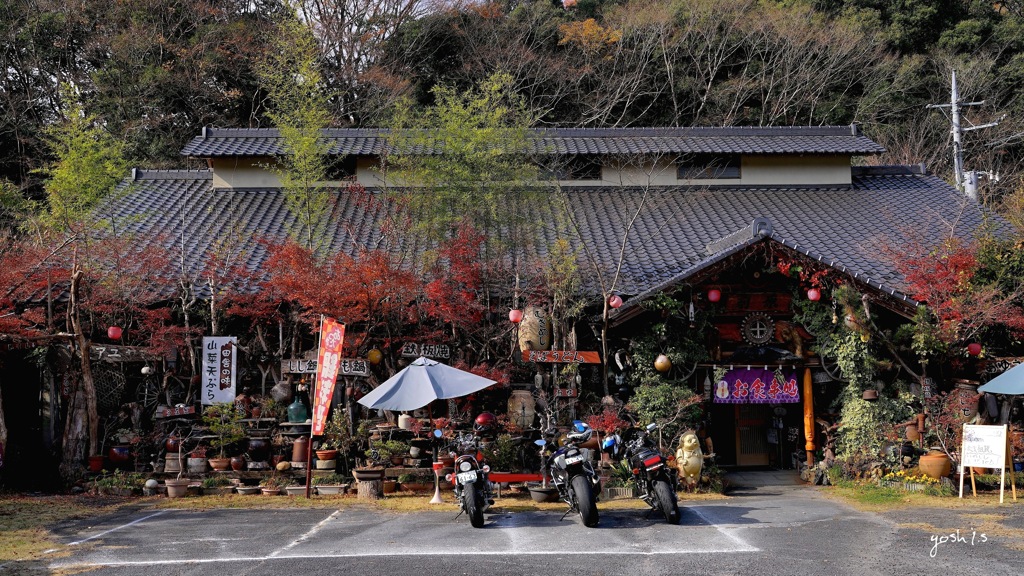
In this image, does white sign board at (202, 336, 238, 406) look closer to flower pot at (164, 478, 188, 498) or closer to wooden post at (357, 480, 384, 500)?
flower pot at (164, 478, 188, 498)

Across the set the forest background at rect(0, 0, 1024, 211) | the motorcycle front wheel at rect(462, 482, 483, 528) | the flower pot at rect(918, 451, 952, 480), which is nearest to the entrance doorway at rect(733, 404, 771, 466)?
the flower pot at rect(918, 451, 952, 480)

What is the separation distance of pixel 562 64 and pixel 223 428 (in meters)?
16.8

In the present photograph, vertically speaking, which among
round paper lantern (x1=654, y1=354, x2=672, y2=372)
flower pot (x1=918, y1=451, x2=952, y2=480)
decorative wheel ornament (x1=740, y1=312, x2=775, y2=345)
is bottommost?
flower pot (x1=918, y1=451, x2=952, y2=480)

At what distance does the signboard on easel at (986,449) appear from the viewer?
11.0m

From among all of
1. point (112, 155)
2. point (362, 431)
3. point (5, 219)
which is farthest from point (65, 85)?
point (5, 219)

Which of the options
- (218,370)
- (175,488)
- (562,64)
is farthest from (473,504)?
(562,64)

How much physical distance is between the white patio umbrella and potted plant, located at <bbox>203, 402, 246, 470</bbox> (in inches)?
109

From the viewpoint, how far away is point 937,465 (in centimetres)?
1184

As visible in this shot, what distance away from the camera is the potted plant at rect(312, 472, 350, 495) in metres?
11.9

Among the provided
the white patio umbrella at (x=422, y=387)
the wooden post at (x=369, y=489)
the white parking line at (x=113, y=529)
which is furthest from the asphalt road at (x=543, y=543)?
the white patio umbrella at (x=422, y=387)

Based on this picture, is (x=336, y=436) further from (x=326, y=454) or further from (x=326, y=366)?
(x=326, y=366)

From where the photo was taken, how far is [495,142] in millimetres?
14062

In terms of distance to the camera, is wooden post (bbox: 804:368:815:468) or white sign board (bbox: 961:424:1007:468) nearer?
white sign board (bbox: 961:424:1007:468)

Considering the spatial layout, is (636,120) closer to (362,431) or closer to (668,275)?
(668,275)
